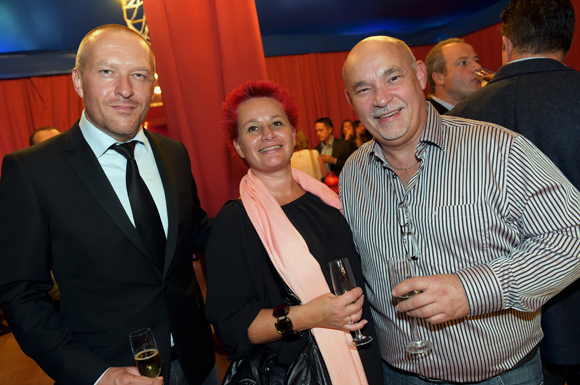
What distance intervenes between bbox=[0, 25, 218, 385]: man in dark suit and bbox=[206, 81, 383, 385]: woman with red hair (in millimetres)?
201

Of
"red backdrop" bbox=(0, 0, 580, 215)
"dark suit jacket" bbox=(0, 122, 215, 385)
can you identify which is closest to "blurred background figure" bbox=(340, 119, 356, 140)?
"red backdrop" bbox=(0, 0, 580, 215)

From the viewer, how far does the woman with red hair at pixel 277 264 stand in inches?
59.0

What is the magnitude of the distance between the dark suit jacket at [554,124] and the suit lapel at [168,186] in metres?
1.59

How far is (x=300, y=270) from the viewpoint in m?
1.59

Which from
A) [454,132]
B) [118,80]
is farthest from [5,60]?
[454,132]

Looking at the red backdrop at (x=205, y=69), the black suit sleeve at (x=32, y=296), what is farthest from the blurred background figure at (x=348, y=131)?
the black suit sleeve at (x=32, y=296)

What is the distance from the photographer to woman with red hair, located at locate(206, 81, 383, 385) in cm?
150

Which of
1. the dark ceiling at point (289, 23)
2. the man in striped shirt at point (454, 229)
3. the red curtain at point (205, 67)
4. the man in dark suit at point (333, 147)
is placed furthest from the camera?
the man in dark suit at point (333, 147)

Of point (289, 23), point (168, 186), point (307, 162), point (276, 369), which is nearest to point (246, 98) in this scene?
point (168, 186)

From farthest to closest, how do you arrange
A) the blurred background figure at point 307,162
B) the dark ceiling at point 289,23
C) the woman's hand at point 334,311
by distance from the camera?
the dark ceiling at point 289,23 < the blurred background figure at point 307,162 < the woman's hand at point 334,311

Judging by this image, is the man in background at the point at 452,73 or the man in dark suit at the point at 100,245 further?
the man in background at the point at 452,73

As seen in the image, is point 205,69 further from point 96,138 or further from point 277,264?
point 277,264

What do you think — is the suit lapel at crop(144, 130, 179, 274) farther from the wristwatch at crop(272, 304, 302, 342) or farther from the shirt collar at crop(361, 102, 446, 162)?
the shirt collar at crop(361, 102, 446, 162)

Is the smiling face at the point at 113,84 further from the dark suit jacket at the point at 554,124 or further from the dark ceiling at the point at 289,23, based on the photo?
the dark ceiling at the point at 289,23
